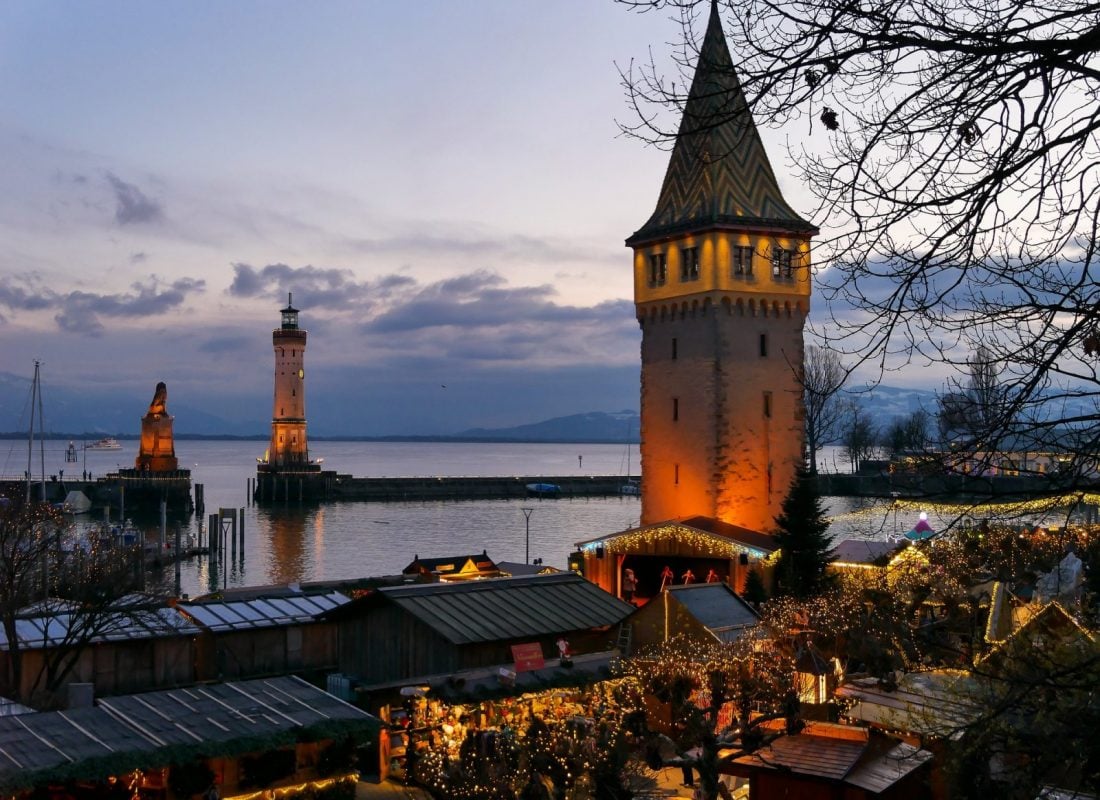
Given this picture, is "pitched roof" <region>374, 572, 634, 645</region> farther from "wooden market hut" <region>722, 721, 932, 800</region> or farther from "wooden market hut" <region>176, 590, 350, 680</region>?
"wooden market hut" <region>722, 721, 932, 800</region>

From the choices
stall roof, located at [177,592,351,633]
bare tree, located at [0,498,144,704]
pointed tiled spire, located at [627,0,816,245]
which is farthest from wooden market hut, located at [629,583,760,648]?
pointed tiled spire, located at [627,0,816,245]

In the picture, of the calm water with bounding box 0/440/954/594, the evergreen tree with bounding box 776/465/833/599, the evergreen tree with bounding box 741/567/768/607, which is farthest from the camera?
the calm water with bounding box 0/440/954/594

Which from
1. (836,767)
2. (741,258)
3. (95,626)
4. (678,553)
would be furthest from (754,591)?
(836,767)

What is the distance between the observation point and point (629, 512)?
12081cm

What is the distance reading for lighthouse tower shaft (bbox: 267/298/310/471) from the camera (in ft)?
408

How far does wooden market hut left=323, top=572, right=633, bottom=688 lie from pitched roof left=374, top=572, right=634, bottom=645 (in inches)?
0.8

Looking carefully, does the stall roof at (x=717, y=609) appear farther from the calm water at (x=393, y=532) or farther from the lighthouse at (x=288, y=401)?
the lighthouse at (x=288, y=401)

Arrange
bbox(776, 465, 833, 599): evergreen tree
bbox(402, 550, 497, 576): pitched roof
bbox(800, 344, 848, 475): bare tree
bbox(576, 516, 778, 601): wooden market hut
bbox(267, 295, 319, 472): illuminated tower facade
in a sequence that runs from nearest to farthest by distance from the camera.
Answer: bbox(800, 344, 848, 475): bare tree, bbox(776, 465, 833, 599): evergreen tree, bbox(576, 516, 778, 601): wooden market hut, bbox(402, 550, 497, 576): pitched roof, bbox(267, 295, 319, 472): illuminated tower facade

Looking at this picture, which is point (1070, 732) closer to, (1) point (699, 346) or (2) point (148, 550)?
(1) point (699, 346)

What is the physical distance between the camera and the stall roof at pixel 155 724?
14.1 meters

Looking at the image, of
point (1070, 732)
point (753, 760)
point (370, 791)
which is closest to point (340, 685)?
point (370, 791)

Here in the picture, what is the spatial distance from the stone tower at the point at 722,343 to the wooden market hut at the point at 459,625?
583 inches

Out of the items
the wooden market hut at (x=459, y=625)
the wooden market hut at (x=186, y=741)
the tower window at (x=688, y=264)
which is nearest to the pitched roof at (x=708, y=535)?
the tower window at (x=688, y=264)

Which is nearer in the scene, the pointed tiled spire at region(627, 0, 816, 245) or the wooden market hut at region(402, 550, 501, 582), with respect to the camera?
the pointed tiled spire at region(627, 0, 816, 245)
